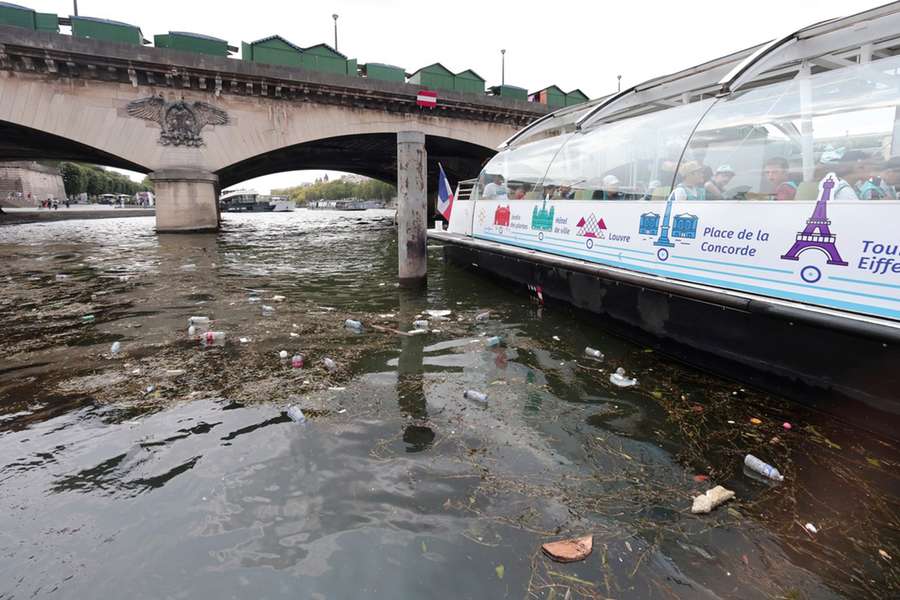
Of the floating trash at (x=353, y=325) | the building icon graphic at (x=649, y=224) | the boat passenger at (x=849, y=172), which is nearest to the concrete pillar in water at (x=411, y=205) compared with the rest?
the floating trash at (x=353, y=325)

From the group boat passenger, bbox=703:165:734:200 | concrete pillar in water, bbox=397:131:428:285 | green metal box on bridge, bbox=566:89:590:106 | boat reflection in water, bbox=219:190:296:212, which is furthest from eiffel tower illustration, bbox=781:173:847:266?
boat reflection in water, bbox=219:190:296:212

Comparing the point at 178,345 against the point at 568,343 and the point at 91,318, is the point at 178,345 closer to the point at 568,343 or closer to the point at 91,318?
the point at 91,318

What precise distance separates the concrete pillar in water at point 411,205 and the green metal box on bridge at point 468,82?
24179 mm

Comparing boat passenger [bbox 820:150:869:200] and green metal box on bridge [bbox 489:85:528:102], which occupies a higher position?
green metal box on bridge [bbox 489:85:528:102]

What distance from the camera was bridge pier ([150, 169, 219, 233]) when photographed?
79.3 ft

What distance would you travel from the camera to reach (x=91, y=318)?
7.14 metres

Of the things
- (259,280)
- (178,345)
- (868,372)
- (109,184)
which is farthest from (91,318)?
(109,184)

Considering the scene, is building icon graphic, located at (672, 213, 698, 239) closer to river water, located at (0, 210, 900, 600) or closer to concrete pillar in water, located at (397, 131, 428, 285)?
river water, located at (0, 210, 900, 600)

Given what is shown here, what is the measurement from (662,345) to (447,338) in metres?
2.68

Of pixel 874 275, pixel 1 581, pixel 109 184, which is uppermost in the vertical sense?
pixel 109 184

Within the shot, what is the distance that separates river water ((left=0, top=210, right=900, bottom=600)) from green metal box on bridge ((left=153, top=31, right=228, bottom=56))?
2300 centimetres

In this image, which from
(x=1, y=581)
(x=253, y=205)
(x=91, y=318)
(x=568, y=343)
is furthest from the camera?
(x=253, y=205)

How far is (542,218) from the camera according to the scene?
8.24 m

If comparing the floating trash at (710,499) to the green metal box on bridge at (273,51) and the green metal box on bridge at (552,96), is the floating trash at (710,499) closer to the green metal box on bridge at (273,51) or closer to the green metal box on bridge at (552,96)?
the green metal box on bridge at (273,51)
